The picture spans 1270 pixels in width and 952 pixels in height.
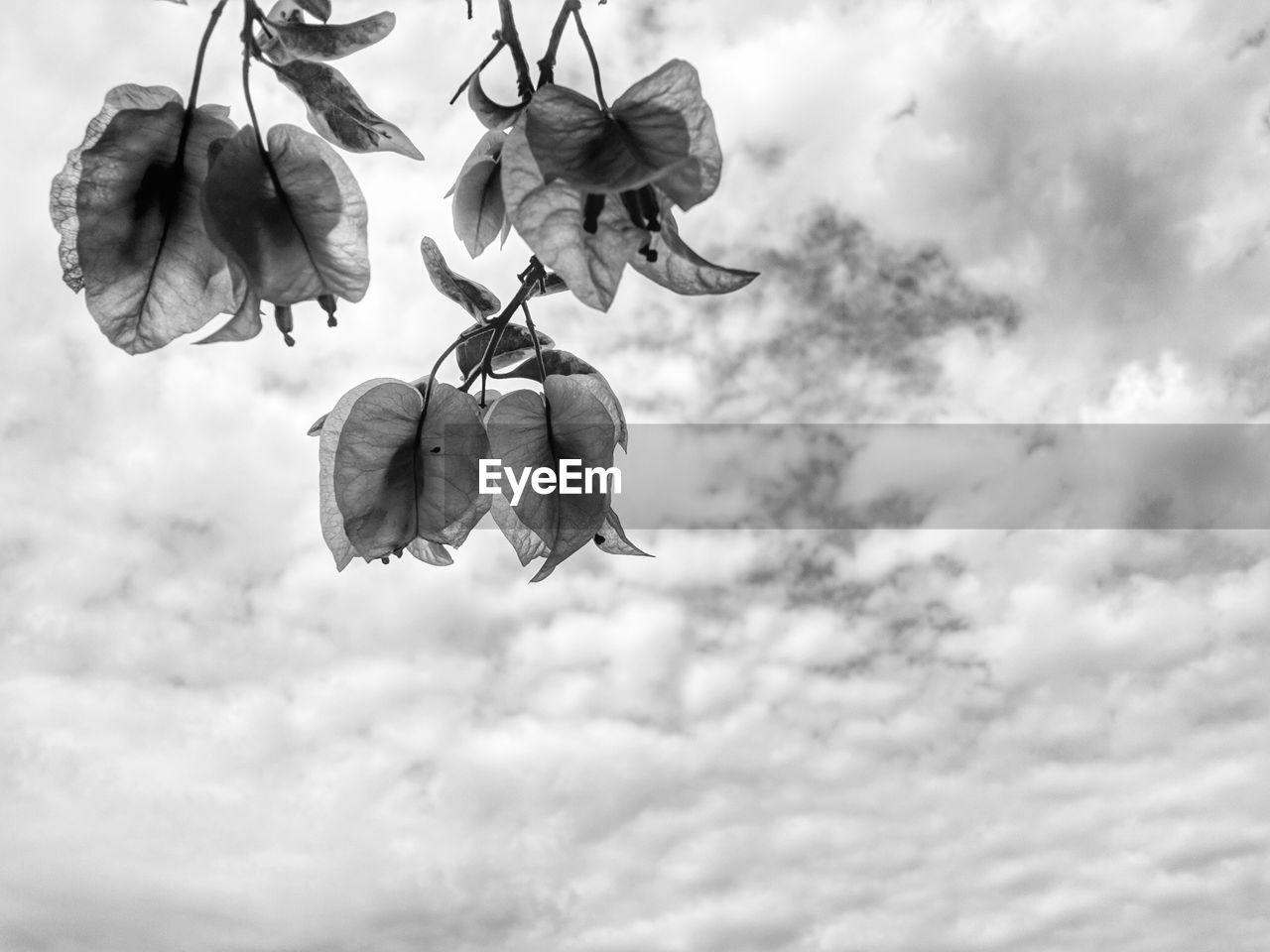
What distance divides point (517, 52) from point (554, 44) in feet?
0.12

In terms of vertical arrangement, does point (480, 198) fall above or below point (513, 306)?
above

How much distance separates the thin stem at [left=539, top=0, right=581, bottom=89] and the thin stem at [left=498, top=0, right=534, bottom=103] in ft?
0.09

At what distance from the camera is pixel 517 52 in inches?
28.0

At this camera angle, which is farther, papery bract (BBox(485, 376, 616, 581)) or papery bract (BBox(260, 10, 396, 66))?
papery bract (BBox(485, 376, 616, 581))

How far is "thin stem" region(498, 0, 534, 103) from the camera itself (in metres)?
0.71

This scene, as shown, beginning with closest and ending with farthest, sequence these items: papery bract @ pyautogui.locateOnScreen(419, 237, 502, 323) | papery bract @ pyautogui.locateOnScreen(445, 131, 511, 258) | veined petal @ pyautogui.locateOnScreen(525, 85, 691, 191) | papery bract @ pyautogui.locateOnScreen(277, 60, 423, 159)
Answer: veined petal @ pyautogui.locateOnScreen(525, 85, 691, 191)
papery bract @ pyautogui.locateOnScreen(277, 60, 423, 159)
papery bract @ pyautogui.locateOnScreen(445, 131, 511, 258)
papery bract @ pyautogui.locateOnScreen(419, 237, 502, 323)

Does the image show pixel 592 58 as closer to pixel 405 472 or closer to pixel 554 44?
pixel 554 44

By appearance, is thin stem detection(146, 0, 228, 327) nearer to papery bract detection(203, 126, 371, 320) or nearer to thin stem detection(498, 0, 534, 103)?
papery bract detection(203, 126, 371, 320)

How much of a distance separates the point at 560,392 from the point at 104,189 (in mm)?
308

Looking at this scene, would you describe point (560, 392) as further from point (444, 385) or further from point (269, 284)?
point (269, 284)

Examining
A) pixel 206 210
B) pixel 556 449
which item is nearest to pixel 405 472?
pixel 556 449

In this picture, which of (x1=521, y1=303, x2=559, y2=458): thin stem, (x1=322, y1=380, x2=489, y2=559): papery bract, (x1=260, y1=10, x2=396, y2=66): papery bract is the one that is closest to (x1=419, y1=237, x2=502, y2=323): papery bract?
(x1=521, y1=303, x2=559, y2=458): thin stem

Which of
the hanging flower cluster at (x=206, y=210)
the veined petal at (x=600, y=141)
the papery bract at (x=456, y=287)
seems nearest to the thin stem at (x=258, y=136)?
the hanging flower cluster at (x=206, y=210)

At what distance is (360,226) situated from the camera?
2.05ft
